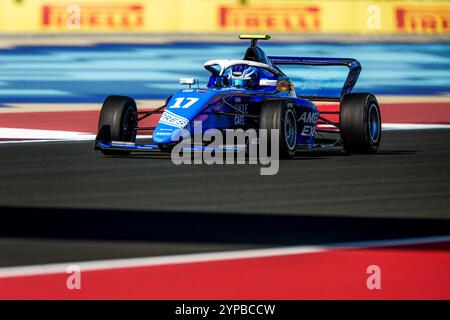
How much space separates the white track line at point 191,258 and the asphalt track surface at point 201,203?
0.57 feet

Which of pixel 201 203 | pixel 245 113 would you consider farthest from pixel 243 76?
pixel 201 203

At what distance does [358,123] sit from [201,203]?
4.45 metres

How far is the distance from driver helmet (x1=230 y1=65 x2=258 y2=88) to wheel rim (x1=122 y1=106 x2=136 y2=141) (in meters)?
1.25

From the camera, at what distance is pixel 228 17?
145ft

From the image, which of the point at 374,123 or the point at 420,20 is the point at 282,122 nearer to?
the point at 374,123

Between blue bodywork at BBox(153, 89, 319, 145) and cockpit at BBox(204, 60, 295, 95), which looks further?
cockpit at BBox(204, 60, 295, 95)

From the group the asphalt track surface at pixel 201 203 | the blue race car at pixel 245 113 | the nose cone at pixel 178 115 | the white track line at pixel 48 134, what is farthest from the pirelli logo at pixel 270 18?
the nose cone at pixel 178 115

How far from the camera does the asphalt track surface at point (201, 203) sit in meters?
8.70

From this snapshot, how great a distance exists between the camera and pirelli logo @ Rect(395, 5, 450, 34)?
4478cm

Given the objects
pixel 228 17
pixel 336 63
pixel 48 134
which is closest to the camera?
pixel 336 63

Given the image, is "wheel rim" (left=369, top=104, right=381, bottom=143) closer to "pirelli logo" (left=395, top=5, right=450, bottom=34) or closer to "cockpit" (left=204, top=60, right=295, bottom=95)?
"cockpit" (left=204, top=60, right=295, bottom=95)

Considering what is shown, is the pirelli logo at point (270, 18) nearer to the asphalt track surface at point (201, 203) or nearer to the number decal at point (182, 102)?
the asphalt track surface at point (201, 203)
